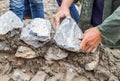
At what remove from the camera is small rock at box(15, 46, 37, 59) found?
8.02 ft

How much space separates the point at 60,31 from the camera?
2223 mm

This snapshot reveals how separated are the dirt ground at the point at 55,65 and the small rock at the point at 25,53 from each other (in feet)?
0.08

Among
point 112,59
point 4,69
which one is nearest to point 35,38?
point 4,69

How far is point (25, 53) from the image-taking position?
2447 mm

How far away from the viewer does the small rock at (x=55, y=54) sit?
2416 millimetres

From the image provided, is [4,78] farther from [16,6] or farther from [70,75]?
[16,6]

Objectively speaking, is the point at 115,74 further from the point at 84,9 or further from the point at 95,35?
the point at 95,35

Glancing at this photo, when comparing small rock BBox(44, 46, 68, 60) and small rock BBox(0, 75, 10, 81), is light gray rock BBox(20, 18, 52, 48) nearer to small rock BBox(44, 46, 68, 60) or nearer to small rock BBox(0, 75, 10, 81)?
small rock BBox(44, 46, 68, 60)

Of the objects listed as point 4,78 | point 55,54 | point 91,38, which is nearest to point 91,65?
point 55,54

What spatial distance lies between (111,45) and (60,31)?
56 centimetres

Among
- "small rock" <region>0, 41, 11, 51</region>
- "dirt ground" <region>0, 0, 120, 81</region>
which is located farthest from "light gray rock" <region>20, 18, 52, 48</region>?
"small rock" <region>0, 41, 11, 51</region>

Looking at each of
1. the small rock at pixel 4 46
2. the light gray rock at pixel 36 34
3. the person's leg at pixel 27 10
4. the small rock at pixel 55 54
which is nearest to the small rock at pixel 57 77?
the small rock at pixel 55 54

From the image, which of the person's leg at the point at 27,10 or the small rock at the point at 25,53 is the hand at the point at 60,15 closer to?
the small rock at the point at 25,53

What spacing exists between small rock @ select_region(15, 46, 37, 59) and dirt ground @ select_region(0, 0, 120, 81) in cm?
2
